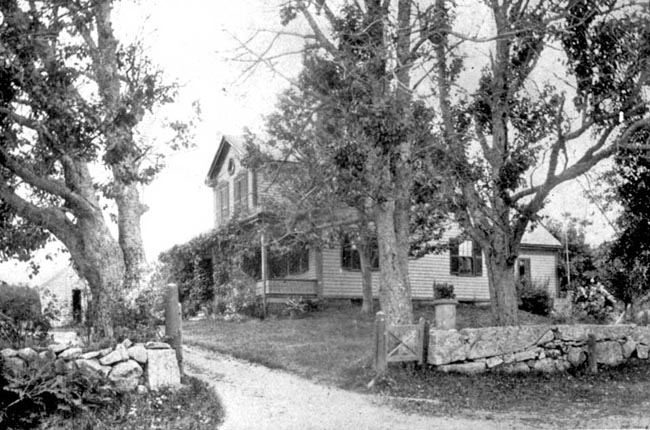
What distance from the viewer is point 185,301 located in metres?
30.3

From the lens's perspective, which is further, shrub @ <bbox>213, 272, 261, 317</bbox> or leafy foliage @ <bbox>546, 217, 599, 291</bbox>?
leafy foliage @ <bbox>546, 217, 599, 291</bbox>

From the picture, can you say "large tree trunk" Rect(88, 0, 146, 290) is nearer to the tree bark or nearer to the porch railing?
the tree bark

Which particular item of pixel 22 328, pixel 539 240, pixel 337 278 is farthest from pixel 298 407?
pixel 539 240

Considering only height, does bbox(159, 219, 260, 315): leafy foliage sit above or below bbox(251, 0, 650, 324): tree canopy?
below

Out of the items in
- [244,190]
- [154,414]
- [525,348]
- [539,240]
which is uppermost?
[244,190]

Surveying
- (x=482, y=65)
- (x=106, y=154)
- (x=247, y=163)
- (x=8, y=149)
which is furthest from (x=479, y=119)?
(x=8, y=149)

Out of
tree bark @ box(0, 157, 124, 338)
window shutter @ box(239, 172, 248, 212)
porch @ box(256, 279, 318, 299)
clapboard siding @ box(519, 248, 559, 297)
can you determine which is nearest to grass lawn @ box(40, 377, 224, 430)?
tree bark @ box(0, 157, 124, 338)

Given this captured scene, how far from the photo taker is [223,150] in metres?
32.3

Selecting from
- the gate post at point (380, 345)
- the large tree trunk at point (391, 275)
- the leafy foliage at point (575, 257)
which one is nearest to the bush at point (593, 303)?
the leafy foliage at point (575, 257)

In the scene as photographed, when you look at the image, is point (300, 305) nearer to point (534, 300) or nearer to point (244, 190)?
point (244, 190)

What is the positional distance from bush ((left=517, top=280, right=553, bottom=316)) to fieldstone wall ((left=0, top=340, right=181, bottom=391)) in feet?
77.1

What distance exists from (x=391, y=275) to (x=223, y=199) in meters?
18.5

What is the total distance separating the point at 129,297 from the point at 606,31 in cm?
1069

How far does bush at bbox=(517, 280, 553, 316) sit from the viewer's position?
32312 millimetres
